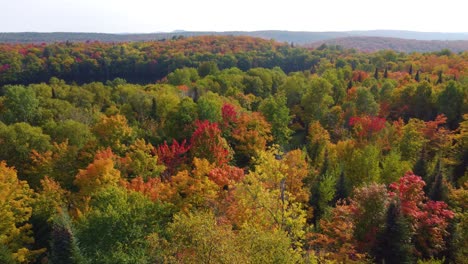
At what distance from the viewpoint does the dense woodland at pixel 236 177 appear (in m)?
27.8

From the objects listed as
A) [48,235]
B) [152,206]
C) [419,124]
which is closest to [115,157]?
[48,235]

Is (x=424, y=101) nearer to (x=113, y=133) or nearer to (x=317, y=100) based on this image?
(x=317, y=100)

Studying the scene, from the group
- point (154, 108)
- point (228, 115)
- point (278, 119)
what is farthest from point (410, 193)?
point (154, 108)

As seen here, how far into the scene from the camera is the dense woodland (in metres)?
27.8

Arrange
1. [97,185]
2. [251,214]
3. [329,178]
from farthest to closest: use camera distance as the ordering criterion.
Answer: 1. [329,178]
2. [97,185]
3. [251,214]

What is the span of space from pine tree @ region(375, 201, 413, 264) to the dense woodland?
0.10 m

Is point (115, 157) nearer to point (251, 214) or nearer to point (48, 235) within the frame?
point (48, 235)

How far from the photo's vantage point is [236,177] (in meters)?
40.9

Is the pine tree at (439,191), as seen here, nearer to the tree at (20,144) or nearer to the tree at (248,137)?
the tree at (248,137)

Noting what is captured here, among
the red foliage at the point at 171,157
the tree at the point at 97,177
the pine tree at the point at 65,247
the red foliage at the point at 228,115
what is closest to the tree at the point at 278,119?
the red foliage at the point at 228,115

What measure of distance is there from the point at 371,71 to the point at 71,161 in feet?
313

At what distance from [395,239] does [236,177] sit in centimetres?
1745

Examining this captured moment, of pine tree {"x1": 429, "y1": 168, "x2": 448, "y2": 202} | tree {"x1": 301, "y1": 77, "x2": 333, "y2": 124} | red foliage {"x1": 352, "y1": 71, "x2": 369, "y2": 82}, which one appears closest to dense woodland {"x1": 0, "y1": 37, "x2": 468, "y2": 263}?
pine tree {"x1": 429, "y1": 168, "x2": 448, "y2": 202}

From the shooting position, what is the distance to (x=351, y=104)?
7306 cm
